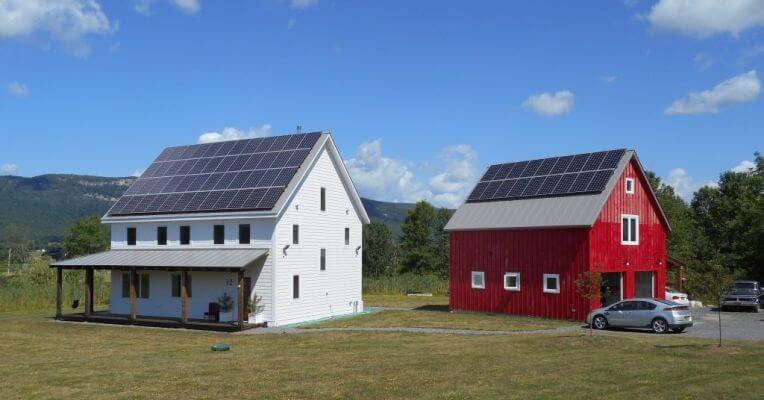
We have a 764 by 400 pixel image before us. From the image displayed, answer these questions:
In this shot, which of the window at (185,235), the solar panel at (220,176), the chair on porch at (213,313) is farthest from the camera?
the window at (185,235)

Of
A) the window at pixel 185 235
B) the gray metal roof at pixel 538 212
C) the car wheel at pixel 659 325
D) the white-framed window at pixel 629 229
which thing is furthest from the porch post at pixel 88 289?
the car wheel at pixel 659 325

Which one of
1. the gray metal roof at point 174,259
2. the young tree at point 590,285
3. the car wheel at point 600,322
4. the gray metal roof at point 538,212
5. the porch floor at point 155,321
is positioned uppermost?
the gray metal roof at point 538,212

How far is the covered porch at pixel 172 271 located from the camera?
A: 35.3m

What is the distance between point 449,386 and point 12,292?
4273cm

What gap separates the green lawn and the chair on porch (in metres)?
5.17

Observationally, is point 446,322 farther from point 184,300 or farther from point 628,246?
point 184,300

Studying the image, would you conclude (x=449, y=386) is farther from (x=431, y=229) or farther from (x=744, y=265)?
(x=431, y=229)

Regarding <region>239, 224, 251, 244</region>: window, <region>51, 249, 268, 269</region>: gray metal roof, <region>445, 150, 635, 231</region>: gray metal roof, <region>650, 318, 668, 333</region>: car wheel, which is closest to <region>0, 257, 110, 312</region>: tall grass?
<region>51, 249, 268, 269</region>: gray metal roof

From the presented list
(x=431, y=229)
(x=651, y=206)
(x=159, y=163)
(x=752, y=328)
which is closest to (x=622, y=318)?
(x=752, y=328)

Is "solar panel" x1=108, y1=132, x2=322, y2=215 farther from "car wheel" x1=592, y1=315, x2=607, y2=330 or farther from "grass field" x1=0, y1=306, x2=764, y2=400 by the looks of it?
"car wheel" x1=592, y1=315, x2=607, y2=330

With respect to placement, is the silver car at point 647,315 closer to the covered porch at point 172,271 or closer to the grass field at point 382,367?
the grass field at point 382,367

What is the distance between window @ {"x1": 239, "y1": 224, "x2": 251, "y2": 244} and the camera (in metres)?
38.0

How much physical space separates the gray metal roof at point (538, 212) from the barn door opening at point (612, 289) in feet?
15.0

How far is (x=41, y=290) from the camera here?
51719 millimetres
